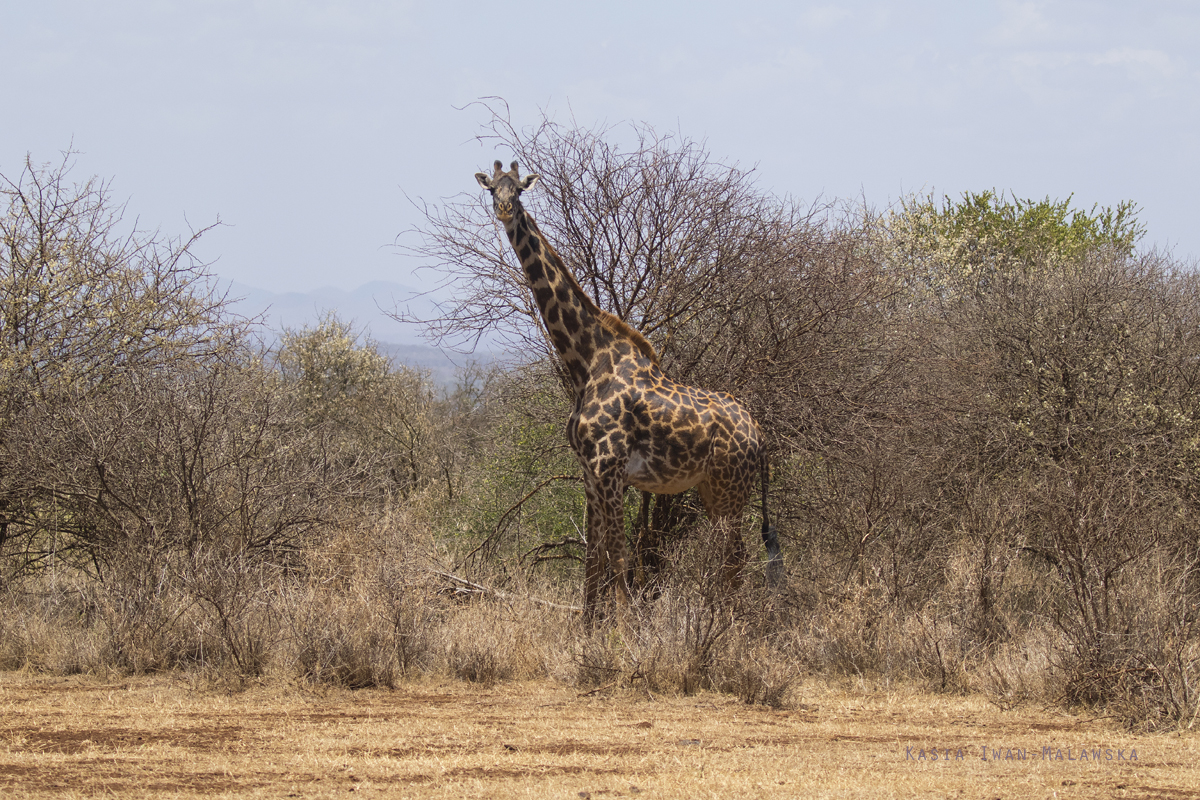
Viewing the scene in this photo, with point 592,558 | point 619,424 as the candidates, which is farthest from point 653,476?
point 592,558

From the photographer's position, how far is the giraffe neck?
9.09m

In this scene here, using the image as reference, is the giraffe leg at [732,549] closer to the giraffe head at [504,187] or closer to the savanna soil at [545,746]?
the savanna soil at [545,746]

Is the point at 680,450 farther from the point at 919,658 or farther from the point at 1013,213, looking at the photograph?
the point at 1013,213

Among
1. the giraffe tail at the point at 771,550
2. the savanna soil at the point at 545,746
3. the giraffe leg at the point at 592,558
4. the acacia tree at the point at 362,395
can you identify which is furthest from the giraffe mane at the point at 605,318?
the acacia tree at the point at 362,395

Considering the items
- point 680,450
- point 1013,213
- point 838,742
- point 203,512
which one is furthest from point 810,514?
point 1013,213

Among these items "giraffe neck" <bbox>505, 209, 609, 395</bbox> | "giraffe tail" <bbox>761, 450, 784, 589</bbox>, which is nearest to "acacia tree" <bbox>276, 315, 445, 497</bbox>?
"giraffe tail" <bbox>761, 450, 784, 589</bbox>

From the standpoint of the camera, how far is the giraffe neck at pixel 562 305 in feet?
29.8

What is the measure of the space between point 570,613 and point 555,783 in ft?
12.6

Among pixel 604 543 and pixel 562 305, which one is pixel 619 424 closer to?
pixel 604 543

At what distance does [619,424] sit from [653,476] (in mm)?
533

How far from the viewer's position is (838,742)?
6629mm

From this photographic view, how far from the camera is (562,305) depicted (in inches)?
358

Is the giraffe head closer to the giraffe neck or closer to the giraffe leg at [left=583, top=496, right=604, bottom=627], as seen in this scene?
the giraffe neck

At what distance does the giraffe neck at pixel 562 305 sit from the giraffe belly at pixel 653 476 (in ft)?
2.67
